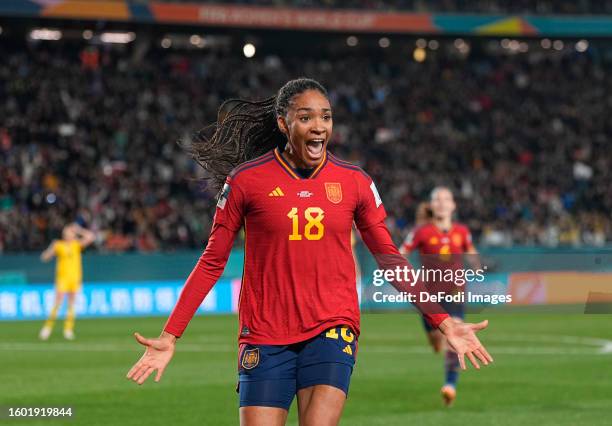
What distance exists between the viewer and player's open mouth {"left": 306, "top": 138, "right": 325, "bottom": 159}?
19.2 feet

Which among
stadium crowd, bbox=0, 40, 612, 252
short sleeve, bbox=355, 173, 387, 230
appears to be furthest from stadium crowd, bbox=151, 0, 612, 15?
short sleeve, bbox=355, 173, 387, 230

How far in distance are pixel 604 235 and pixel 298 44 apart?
53.0 feet

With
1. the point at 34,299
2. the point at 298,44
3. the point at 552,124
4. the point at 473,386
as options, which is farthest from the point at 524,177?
the point at 473,386

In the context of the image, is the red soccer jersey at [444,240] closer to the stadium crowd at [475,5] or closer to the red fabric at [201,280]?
the red fabric at [201,280]

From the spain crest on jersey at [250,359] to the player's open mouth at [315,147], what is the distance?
102 centimetres

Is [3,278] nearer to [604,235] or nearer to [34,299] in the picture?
[34,299]

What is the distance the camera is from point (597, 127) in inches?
1741

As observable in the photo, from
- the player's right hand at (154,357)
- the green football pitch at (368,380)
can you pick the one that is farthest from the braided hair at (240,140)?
the green football pitch at (368,380)

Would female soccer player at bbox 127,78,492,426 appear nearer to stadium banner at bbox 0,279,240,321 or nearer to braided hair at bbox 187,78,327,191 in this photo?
braided hair at bbox 187,78,327,191

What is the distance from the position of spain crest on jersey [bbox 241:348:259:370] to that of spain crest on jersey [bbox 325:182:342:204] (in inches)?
33.5

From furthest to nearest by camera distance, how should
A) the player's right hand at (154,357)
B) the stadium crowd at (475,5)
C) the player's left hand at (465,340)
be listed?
the stadium crowd at (475,5) < the player's left hand at (465,340) < the player's right hand at (154,357)

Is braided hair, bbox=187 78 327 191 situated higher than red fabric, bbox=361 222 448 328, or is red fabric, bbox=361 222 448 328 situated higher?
braided hair, bbox=187 78 327 191

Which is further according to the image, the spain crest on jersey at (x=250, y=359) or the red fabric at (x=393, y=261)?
the red fabric at (x=393, y=261)

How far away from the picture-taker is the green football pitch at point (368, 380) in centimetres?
1253
